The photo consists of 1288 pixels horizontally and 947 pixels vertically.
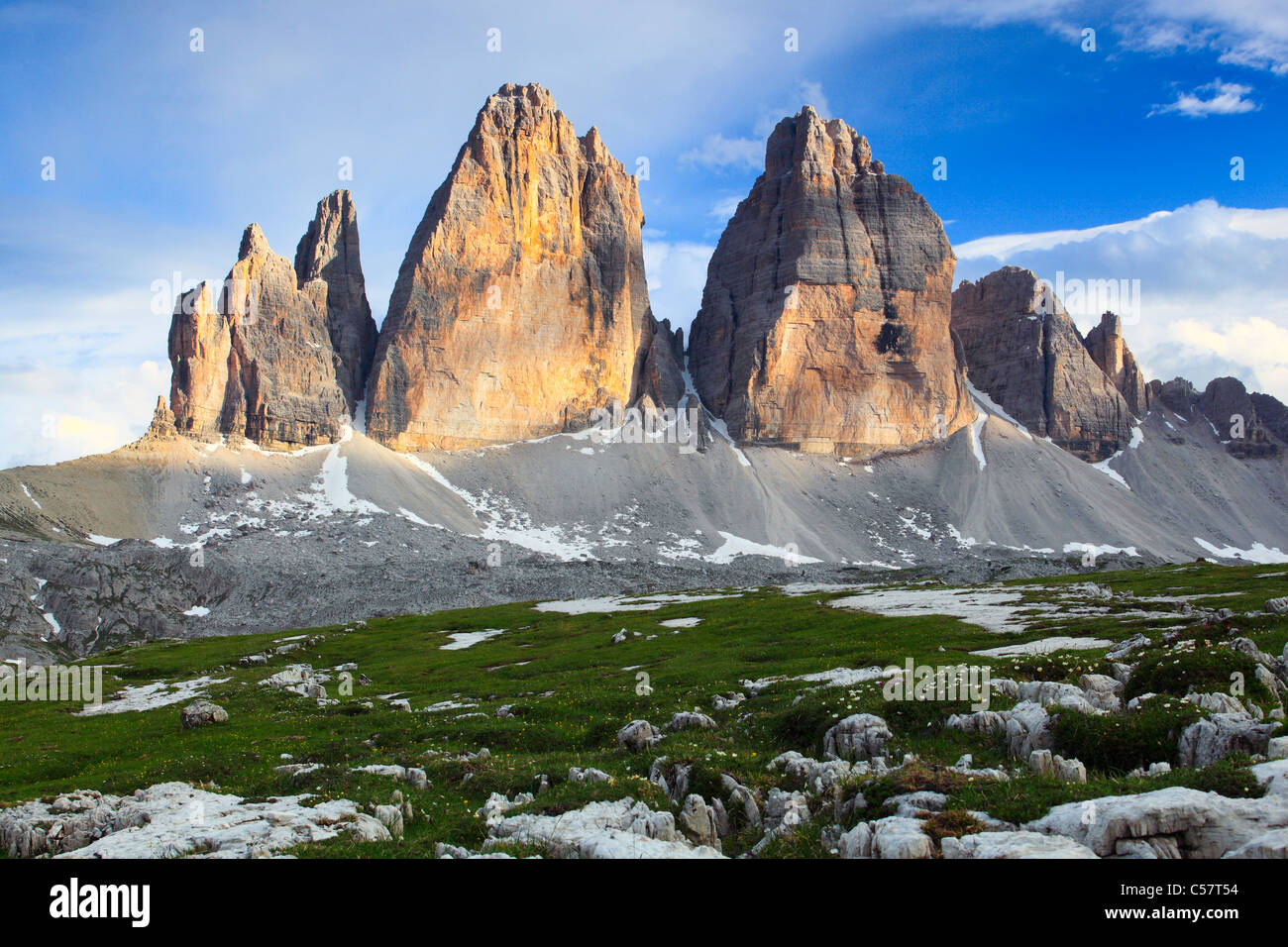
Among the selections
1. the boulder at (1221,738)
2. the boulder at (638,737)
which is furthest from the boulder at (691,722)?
Result: the boulder at (1221,738)

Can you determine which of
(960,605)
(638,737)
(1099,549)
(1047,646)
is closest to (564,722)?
(638,737)

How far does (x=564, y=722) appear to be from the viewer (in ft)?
103

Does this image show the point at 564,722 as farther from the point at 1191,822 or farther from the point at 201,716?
the point at 1191,822

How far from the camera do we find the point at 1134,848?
39.1 ft

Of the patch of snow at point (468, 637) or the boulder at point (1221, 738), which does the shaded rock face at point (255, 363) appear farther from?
the boulder at point (1221, 738)

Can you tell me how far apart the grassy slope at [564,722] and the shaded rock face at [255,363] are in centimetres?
11227

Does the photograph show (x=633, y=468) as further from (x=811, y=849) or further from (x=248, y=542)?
(x=811, y=849)

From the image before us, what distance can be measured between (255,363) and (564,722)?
168055 millimetres

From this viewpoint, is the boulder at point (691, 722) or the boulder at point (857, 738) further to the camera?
the boulder at point (691, 722)

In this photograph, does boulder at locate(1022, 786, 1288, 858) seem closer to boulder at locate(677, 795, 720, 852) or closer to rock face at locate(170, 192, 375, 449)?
boulder at locate(677, 795, 720, 852)

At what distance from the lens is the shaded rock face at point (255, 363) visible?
566ft

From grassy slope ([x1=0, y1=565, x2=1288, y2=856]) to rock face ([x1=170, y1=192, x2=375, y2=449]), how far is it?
112 metres

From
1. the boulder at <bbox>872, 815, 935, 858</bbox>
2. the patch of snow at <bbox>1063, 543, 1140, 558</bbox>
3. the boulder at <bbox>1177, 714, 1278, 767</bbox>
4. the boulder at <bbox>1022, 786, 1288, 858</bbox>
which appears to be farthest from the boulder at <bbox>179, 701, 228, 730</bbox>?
the patch of snow at <bbox>1063, 543, 1140, 558</bbox>
